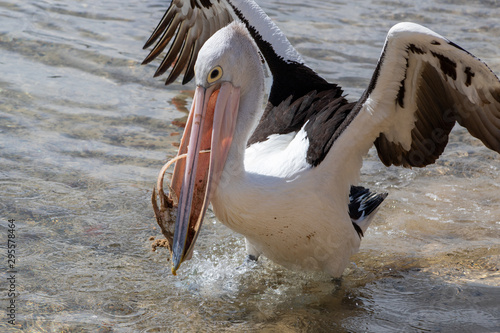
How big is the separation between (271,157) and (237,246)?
2.91ft

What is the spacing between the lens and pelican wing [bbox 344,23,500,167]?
11.3 feet

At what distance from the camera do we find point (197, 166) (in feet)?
12.0

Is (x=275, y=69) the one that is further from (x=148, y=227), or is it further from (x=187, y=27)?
(x=148, y=227)

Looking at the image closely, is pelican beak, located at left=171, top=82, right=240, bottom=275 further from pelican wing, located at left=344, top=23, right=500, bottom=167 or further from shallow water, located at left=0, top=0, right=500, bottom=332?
pelican wing, located at left=344, top=23, right=500, bottom=167

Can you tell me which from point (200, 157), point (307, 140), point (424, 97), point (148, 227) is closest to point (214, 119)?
point (200, 157)

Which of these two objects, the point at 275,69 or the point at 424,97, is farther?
the point at 275,69

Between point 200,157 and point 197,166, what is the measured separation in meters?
0.07

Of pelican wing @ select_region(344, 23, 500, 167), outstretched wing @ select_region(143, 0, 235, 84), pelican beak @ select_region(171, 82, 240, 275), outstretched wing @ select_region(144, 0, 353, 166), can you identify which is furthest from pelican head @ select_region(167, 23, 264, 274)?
outstretched wing @ select_region(143, 0, 235, 84)

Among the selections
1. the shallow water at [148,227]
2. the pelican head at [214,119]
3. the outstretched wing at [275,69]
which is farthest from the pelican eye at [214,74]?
the shallow water at [148,227]

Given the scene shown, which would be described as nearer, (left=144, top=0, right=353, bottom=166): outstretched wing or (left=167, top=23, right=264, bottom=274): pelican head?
(left=167, top=23, right=264, bottom=274): pelican head

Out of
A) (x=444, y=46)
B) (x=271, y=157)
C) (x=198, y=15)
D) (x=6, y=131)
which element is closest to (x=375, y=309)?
(x=271, y=157)

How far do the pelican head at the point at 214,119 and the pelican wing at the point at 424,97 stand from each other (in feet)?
2.19

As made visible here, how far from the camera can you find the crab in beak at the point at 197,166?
3.40 meters

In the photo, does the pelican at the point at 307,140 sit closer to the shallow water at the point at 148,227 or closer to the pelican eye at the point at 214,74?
the pelican eye at the point at 214,74
